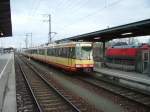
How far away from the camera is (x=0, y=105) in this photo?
1248 centimetres

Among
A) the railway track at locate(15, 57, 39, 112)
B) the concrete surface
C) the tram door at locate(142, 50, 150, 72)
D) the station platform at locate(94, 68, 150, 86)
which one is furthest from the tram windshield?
the railway track at locate(15, 57, 39, 112)

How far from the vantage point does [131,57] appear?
30250mm

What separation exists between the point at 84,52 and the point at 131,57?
7.60m

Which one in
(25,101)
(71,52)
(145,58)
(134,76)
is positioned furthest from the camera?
(145,58)

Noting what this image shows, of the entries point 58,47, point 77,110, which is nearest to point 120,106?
point 77,110

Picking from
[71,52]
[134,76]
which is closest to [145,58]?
[134,76]

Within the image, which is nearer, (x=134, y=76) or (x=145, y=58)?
(x=134, y=76)

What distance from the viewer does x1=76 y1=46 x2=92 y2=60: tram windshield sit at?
2411 cm

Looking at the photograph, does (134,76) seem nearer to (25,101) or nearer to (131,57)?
(131,57)

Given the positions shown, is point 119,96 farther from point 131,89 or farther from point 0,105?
point 0,105

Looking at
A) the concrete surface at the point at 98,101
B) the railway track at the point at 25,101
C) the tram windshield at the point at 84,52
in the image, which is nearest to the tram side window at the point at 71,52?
the tram windshield at the point at 84,52

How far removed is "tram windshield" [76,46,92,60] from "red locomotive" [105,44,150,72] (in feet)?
15.7

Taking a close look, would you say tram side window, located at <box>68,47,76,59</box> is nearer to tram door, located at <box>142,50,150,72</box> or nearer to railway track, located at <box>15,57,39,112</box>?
tram door, located at <box>142,50,150,72</box>

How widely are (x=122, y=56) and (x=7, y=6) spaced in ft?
48.5
